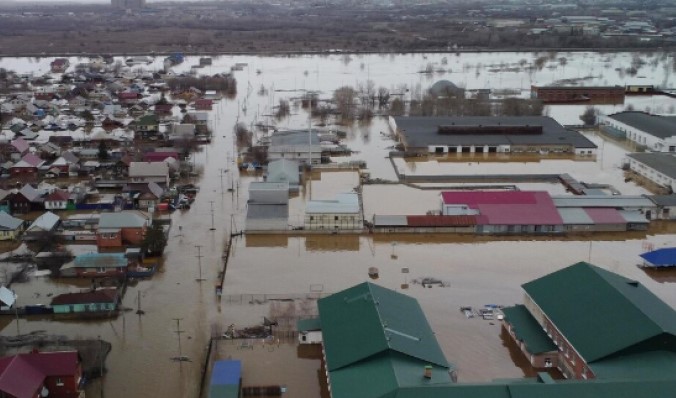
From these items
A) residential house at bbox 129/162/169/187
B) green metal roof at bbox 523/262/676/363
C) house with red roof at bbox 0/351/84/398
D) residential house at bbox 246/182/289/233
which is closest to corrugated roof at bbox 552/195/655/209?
green metal roof at bbox 523/262/676/363

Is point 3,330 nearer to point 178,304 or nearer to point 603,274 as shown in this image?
point 178,304

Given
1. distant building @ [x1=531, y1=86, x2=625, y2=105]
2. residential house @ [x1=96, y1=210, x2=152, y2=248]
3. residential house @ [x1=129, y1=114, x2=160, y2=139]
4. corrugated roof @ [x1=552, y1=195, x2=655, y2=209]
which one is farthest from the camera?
distant building @ [x1=531, y1=86, x2=625, y2=105]

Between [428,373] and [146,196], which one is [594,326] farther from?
[146,196]

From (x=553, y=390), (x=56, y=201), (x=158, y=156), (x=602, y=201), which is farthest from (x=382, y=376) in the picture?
(x=158, y=156)

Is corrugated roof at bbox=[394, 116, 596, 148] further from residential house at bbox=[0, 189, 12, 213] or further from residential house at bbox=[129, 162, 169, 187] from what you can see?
residential house at bbox=[0, 189, 12, 213]

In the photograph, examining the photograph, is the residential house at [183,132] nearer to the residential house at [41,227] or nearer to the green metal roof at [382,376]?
the residential house at [41,227]

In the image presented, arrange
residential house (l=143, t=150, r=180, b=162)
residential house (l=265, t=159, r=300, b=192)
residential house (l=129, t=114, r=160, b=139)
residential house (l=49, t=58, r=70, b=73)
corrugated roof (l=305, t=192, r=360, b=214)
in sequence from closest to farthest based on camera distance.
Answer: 1. corrugated roof (l=305, t=192, r=360, b=214)
2. residential house (l=265, t=159, r=300, b=192)
3. residential house (l=143, t=150, r=180, b=162)
4. residential house (l=129, t=114, r=160, b=139)
5. residential house (l=49, t=58, r=70, b=73)

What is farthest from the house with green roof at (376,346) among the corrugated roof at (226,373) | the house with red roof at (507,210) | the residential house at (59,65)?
the residential house at (59,65)

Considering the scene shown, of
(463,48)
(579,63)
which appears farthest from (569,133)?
(463,48)
